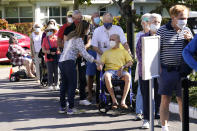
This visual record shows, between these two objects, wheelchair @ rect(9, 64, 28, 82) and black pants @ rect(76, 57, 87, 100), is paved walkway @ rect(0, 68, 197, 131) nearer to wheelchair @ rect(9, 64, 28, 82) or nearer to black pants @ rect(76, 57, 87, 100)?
black pants @ rect(76, 57, 87, 100)

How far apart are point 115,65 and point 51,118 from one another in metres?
1.68

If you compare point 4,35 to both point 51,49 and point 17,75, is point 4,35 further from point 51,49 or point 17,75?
point 51,49

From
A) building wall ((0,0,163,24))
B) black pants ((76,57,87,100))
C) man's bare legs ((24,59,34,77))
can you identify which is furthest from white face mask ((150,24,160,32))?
building wall ((0,0,163,24))

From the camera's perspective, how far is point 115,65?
8352 millimetres

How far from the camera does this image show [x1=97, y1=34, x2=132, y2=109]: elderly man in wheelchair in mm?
8133

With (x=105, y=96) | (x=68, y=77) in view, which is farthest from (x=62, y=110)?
(x=105, y=96)

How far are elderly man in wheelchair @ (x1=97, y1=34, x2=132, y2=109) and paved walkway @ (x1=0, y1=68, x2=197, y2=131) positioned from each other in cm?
52

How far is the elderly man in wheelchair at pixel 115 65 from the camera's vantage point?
26.7 ft

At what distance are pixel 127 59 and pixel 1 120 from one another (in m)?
2.79

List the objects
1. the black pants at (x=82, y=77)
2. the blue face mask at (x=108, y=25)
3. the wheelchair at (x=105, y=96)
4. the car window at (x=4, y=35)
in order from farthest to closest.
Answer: the car window at (x=4, y=35)
the black pants at (x=82, y=77)
the blue face mask at (x=108, y=25)
the wheelchair at (x=105, y=96)

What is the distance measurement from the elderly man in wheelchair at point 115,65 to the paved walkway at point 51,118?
518 millimetres

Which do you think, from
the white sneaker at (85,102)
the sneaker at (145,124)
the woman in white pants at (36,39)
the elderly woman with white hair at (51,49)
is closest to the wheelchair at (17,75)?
the woman in white pants at (36,39)

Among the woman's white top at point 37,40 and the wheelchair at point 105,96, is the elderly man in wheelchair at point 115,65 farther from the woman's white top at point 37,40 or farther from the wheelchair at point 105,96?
the woman's white top at point 37,40

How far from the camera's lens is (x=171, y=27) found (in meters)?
6.01
